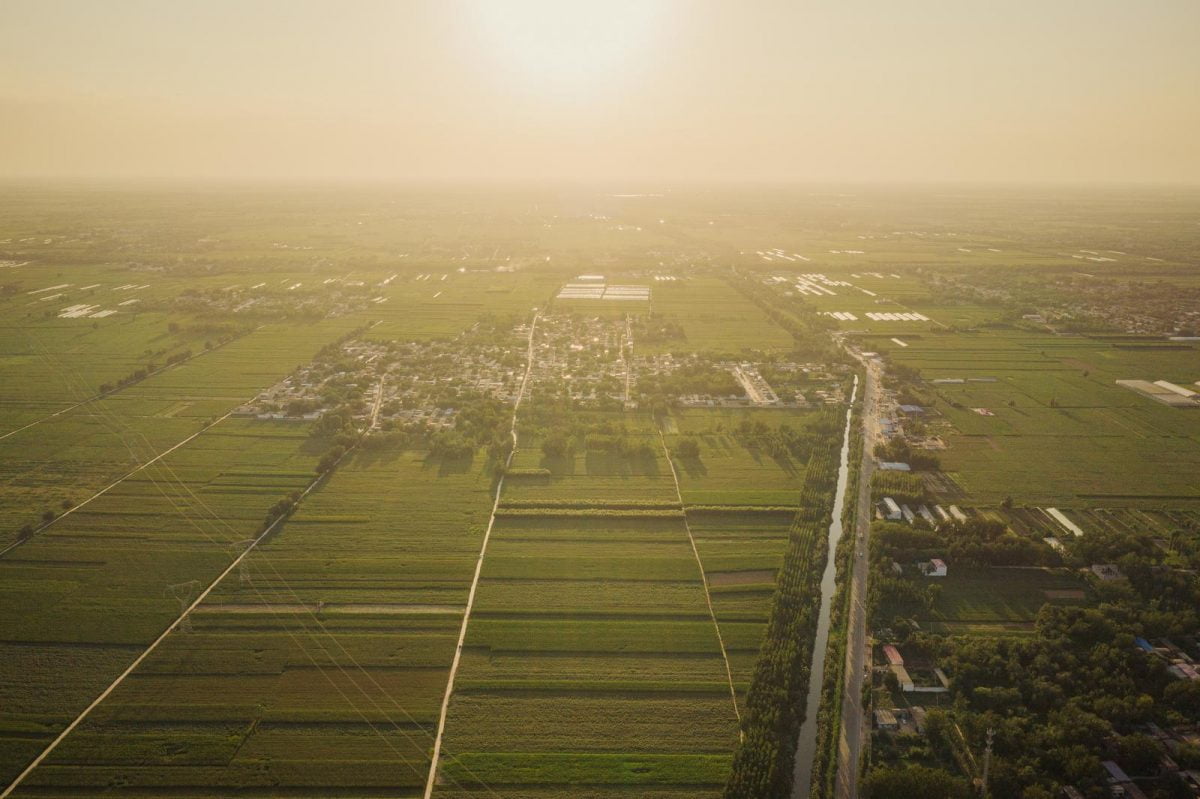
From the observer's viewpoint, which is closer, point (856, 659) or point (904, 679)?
point (904, 679)

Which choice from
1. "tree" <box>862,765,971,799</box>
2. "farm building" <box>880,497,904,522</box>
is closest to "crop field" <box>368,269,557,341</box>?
"farm building" <box>880,497,904,522</box>

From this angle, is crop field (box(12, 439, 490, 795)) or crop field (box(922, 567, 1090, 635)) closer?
crop field (box(12, 439, 490, 795))

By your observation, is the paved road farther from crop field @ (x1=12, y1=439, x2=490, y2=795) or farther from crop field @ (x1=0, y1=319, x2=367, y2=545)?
crop field @ (x1=0, y1=319, x2=367, y2=545)

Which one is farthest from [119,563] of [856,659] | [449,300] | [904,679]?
[449,300]

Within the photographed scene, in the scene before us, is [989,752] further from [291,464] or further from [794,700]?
[291,464]

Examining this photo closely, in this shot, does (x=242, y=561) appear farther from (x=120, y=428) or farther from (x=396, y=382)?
(x=396, y=382)

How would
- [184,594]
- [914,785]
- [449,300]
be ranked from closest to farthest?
1. [914,785]
2. [184,594]
3. [449,300]

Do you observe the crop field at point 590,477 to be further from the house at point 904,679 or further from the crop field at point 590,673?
the house at point 904,679
